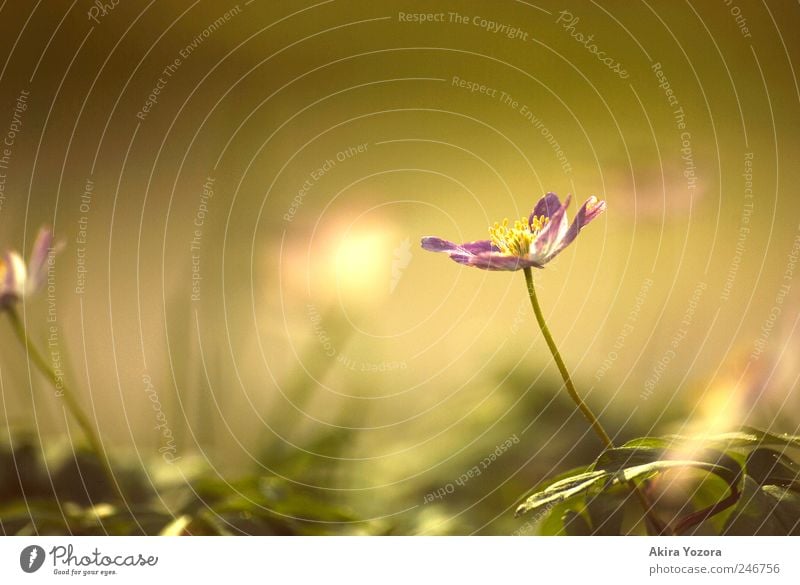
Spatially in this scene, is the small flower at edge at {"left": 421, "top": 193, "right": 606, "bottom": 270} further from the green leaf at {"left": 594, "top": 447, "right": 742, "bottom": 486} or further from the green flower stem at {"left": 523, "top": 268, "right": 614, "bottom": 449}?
the green leaf at {"left": 594, "top": 447, "right": 742, "bottom": 486}

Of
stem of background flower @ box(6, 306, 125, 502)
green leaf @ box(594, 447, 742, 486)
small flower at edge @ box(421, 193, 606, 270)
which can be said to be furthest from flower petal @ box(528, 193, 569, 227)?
stem of background flower @ box(6, 306, 125, 502)

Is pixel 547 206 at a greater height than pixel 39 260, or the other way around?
pixel 547 206

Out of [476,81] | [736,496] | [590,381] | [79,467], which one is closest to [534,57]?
[476,81]

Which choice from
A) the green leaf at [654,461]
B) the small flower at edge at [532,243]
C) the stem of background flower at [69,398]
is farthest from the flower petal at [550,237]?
the stem of background flower at [69,398]

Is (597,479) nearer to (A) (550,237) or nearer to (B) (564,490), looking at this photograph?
(B) (564,490)

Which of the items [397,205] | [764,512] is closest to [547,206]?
[397,205]

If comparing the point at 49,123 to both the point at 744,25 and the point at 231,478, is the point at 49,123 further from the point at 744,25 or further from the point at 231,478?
the point at 744,25
